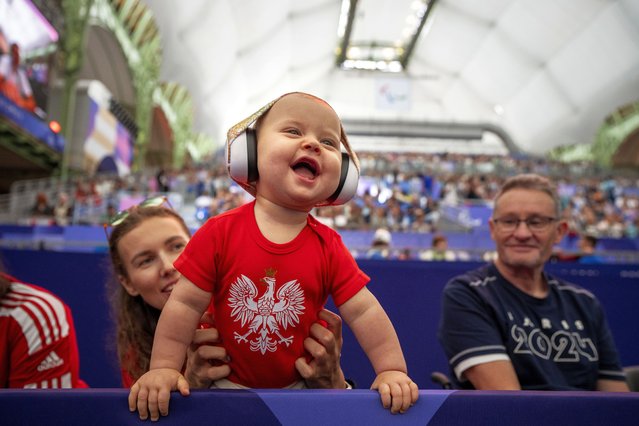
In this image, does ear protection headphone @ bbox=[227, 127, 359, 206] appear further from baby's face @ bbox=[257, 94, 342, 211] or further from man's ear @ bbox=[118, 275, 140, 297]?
man's ear @ bbox=[118, 275, 140, 297]

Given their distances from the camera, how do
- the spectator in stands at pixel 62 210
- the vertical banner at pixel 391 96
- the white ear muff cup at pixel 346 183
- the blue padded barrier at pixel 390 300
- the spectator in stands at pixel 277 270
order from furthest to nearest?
1. the vertical banner at pixel 391 96
2. the spectator in stands at pixel 62 210
3. the blue padded barrier at pixel 390 300
4. the white ear muff cup at pixel 346 183
5. the spectator in stands at pixel 277 270

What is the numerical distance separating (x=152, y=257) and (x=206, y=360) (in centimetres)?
55

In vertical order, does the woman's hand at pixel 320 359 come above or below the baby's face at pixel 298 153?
below

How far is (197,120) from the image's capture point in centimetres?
3103

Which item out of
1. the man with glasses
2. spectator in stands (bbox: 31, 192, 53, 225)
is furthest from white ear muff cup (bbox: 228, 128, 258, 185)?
spectator in stands (bbox: 31, 192, 53, 225)

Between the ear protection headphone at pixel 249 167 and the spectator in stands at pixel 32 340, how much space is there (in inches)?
32.8

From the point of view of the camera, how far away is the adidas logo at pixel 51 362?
5.48 feet

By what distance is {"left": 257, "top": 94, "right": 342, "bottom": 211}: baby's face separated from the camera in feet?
4.10

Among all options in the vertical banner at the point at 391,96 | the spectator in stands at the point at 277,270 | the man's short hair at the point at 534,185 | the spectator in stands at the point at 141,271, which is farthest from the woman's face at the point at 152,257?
the vertical banner at the point at 391,96

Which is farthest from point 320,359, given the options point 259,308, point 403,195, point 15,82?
point 15,82

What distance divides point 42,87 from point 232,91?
57.9 ft

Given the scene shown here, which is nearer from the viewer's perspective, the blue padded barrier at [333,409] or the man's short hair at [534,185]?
the blue padded barrier at [333,409]

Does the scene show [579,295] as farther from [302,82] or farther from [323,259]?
[302,82]

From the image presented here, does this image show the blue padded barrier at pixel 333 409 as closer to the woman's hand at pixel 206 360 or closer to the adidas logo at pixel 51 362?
the woman's hand at pixel 206 360
